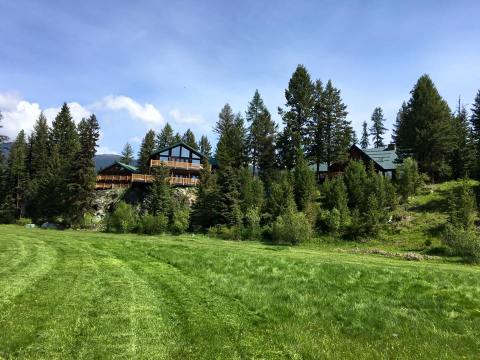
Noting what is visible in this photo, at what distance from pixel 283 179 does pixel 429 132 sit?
22.5 metres

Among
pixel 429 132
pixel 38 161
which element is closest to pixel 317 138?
pixel 429 132

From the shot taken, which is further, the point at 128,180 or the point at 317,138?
the point at 128,180

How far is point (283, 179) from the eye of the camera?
44.5 meters

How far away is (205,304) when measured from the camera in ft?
33.0

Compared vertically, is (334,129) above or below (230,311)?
above

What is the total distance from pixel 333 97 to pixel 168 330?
55504mm

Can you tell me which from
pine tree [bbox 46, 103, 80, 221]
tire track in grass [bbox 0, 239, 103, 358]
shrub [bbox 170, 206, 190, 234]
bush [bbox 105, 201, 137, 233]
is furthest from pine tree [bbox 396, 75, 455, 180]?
tire track in grass [bbox 0, 239, 103, 358]

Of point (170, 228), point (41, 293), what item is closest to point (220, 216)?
point (170, 228)

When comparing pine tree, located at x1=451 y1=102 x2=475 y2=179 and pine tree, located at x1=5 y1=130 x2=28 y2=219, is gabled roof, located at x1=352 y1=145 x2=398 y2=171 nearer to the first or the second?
pine tree, located at x1=451 y1=102 x2=475 y2=179

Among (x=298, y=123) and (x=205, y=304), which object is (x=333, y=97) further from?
(x=205, y=304)

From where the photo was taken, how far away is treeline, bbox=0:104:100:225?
52188 millimetres

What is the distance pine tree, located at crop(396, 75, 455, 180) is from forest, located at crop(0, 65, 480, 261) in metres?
0.13

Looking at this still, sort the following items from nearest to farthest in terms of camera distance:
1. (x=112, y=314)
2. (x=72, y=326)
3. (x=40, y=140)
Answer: (x=72, y=326), (x=112, y=314), (x=40, y=140)

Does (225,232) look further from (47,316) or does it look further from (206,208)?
(47,316)
